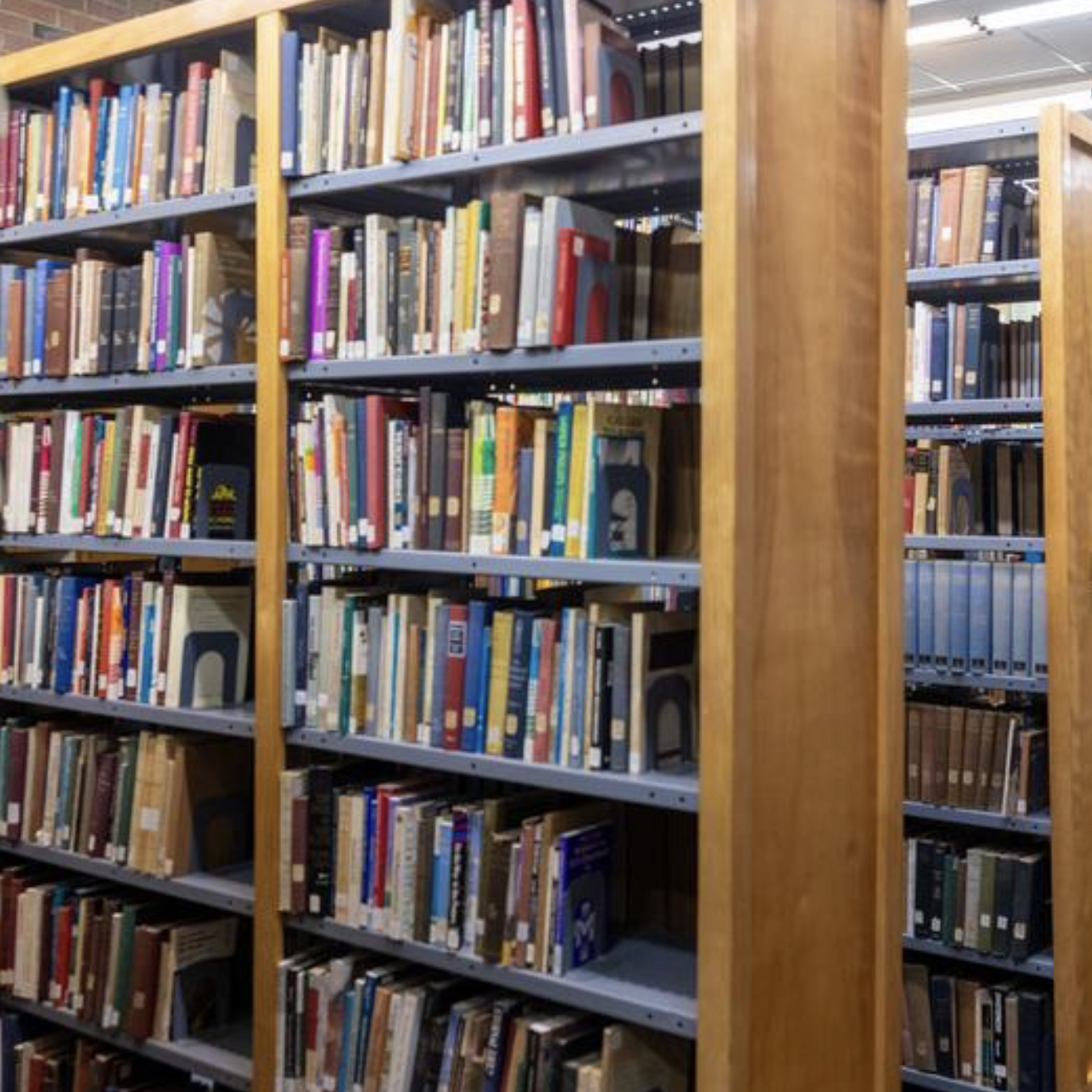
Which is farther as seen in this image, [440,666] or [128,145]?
[128,145]

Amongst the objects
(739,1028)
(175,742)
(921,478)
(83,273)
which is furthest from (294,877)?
(921,478)

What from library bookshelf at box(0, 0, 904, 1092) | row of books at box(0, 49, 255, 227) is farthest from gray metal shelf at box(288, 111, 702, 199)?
row of books at box(0, 49, 255, 227)

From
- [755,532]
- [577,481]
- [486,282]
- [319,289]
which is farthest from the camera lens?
[319,289]

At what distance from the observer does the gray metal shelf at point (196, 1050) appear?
2.89 metres

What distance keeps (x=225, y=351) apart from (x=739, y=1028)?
66.6 inches

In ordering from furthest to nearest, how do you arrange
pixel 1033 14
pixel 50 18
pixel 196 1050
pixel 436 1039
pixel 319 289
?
pixel 1033 14 < pixel 50 18 < pixel 196 1050 < pixel 319 289 < pixel 436 1039

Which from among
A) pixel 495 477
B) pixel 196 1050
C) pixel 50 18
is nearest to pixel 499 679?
pixel 495 477

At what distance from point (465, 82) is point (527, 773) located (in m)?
1.21

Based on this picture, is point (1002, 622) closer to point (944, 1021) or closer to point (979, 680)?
point (979, 680)

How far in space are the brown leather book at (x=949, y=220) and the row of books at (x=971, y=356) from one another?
15 cm

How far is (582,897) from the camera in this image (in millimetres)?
2406

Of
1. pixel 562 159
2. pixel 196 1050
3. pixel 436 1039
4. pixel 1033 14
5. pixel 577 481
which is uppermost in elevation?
pixel 1033 14

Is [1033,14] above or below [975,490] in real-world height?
above

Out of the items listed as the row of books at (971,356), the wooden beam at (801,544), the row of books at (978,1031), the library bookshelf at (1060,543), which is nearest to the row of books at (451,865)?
the wooden beam at (801,544)
